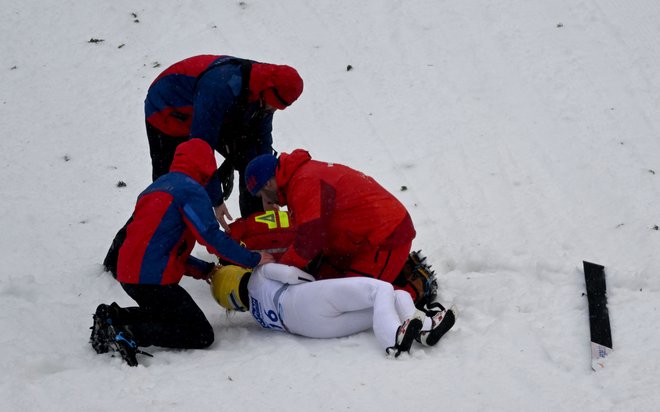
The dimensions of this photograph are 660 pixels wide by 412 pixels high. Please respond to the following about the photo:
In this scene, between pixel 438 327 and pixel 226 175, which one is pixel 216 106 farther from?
pixel 438 327

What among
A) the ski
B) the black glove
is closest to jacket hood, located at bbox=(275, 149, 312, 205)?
the black glove

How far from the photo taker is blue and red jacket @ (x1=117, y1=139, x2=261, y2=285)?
166 inches

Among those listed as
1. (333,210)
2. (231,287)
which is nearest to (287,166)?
(333,210)

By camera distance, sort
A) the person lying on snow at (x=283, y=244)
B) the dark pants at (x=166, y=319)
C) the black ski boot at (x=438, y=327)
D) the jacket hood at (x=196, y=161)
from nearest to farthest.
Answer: the black ski boot at (x=438, y=327) → the dark pants at (x=166, y=319) → the jacket hood at (x=196, y=161) → the person lying on snow at (x=283, y=244)

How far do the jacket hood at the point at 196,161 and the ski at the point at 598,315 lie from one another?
2.25 meters

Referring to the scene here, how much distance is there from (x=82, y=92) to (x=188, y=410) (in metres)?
4.96

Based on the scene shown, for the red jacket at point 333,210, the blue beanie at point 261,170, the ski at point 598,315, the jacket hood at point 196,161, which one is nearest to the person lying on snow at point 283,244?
the red jacket at point 333,210

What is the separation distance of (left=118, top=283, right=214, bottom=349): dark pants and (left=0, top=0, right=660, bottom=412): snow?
0.28ft

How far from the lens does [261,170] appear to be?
4625mm

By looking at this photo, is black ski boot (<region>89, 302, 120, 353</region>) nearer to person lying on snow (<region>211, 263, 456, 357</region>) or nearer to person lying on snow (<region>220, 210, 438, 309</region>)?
person lying on snow (<region>211, 263, 456, 357</region>)

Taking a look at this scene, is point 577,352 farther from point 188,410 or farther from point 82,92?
point 82,92

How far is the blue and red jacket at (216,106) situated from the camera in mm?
4738

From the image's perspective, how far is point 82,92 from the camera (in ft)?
25.7

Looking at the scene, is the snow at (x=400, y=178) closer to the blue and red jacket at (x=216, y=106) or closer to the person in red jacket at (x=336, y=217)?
the person in red jacket at (x=336, y=217)
